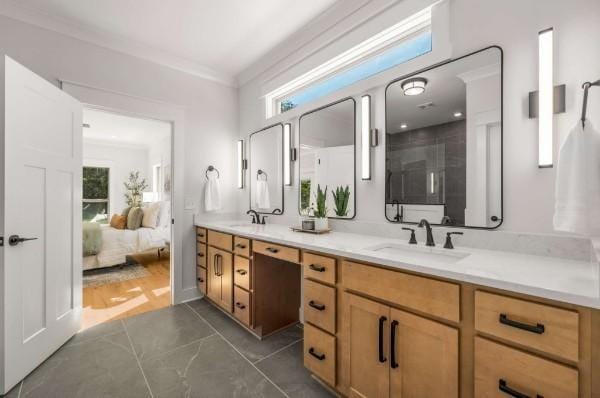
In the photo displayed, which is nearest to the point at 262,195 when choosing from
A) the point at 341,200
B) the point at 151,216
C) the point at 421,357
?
the point at 341,200

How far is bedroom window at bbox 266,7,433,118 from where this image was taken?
71.2 inches

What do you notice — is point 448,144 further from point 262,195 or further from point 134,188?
point 134,188

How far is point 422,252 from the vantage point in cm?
154

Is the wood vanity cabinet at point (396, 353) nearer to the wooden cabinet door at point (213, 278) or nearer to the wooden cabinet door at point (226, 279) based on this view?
the wooden cabinet door at point (226, 279)

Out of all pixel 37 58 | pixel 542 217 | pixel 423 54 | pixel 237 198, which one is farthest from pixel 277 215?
pixel 37 58

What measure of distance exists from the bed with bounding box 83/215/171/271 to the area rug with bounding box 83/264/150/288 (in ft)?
0.37

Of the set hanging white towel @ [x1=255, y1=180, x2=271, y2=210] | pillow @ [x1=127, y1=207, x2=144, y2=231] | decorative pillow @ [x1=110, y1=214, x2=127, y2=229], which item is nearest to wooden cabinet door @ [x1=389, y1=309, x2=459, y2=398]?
hanging white towel @ [x1=255, y1=180, x2=271, y2=210]

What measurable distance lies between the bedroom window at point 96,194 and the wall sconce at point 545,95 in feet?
25.7

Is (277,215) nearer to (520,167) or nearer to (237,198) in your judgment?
(237,198)

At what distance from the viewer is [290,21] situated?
7.69ft

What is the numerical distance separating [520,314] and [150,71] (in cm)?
344

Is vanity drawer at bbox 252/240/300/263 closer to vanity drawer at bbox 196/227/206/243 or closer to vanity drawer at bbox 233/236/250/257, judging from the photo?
vanity drawer at bbox 233/236/250/257

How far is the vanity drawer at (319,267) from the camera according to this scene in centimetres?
151

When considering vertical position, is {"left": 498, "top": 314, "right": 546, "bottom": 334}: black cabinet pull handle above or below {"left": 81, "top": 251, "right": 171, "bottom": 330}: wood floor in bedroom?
above
